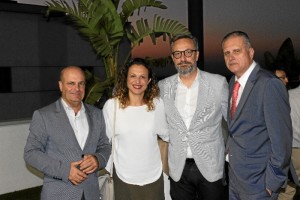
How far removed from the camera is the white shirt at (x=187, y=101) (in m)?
3.60

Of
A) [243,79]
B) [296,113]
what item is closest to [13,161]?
[296,113]

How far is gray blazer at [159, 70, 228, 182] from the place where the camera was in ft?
11.6

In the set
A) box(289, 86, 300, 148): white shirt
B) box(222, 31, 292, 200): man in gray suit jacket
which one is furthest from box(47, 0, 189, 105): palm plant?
box(222, 31, 292, 200): man in gray suit jacket

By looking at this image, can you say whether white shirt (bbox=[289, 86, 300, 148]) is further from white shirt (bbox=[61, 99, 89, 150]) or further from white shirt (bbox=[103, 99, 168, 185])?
white shirt (bbox=[61, 99, 89, 150])

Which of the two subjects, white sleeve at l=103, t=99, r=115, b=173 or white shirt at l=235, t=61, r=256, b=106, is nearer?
white shirt at l=235, t=61, r=256, b=106

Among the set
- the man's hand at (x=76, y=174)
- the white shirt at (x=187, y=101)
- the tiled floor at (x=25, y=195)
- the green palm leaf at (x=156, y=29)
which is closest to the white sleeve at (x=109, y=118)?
the man's hand at (x=76, y=174)

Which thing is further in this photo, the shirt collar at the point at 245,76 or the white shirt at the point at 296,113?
the white shirt at the point at 296,113

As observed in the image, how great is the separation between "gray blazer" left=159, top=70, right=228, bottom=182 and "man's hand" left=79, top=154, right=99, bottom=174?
31.7 inches

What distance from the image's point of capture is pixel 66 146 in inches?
123

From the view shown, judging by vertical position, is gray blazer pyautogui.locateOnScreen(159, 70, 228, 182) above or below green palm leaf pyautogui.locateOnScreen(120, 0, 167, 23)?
below

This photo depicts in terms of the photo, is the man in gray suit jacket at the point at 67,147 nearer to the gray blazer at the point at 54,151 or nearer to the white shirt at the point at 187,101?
the gray blazer at the point at 54,151

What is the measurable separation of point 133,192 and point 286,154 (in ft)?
4.54

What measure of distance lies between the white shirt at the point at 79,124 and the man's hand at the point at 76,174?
0.58 ft

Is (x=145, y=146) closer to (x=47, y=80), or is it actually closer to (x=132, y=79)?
(x=132, y=79)
